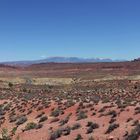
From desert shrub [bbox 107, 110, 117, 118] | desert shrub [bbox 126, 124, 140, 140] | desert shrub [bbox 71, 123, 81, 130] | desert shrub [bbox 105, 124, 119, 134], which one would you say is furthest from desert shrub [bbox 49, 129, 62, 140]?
desert shrub [bbox 126, 124, 140, 140]

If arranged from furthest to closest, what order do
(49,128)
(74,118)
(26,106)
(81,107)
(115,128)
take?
(26,106) → (81,107) → (74,118) → (49,128) → (115,128)

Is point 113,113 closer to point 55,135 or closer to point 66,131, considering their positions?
point 66,131

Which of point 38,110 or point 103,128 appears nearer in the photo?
point 103,128

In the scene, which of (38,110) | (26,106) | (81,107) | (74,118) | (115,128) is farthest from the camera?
(26,106)

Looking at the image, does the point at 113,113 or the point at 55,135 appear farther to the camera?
the point at 113,113

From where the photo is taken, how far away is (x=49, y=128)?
969 inches

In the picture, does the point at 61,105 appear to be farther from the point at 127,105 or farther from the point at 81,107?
the point at 127,105

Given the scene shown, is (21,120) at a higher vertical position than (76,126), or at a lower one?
lower

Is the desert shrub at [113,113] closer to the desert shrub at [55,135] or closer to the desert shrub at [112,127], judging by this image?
the desert shrub at [112,127]

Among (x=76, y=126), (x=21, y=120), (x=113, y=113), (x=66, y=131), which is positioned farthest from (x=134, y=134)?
(x=21, y=120)

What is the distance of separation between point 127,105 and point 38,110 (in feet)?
29.3

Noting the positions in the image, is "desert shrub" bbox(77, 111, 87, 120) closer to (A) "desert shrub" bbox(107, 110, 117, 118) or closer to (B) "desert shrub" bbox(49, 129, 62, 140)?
(A) "desert shrub" bbox(107, 110, 117, 118)

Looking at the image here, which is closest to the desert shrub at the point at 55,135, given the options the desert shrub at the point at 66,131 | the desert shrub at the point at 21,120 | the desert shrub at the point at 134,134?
the desert shrub at the point at 66,131

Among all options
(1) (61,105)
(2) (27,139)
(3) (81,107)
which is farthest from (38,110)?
(2) (27,139)
